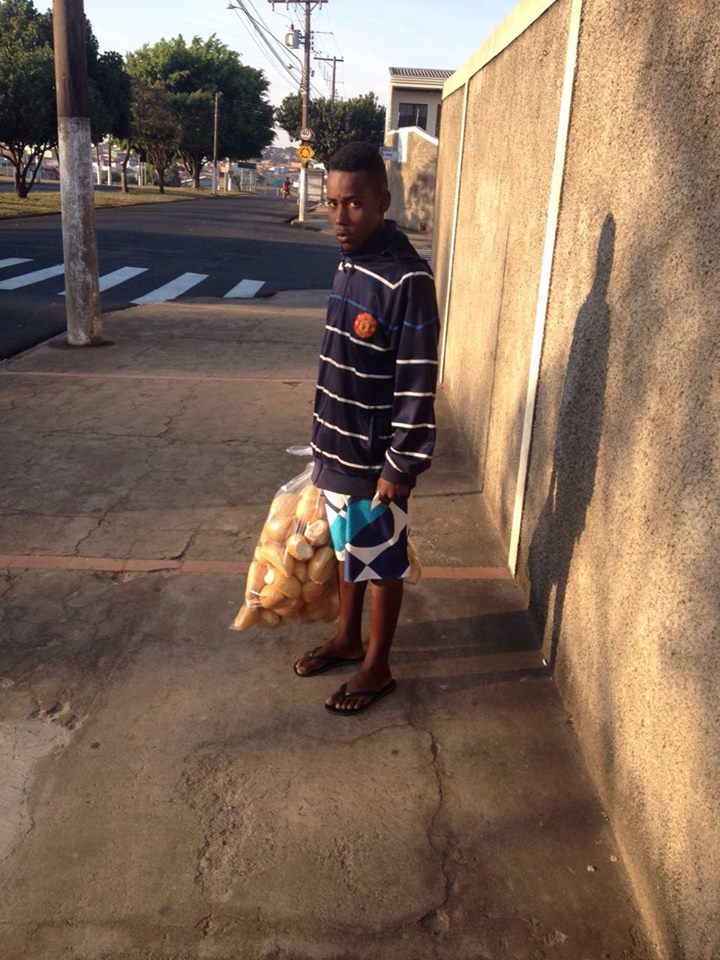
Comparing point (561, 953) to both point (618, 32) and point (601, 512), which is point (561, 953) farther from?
point (618, 32)

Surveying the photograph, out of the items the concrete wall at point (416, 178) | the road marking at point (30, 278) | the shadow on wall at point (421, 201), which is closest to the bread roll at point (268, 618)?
the road marking at point (30, 278)

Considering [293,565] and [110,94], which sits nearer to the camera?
[293,565]

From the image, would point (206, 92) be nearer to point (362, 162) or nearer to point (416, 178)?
point (416, 178)

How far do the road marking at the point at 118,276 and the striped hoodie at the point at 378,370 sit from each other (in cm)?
1258

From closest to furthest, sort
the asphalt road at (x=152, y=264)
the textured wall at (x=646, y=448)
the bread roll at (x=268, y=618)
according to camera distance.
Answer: the textured wall at (x=646, y=448), the bread roll at (x=268, y=618), the asphalt road at (x=152, y=264)

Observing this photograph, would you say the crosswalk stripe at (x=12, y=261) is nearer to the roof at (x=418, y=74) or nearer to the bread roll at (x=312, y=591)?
the bread roll at (x=312, y=591)

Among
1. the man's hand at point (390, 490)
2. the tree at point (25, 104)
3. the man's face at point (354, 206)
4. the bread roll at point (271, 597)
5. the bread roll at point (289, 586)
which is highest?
the tree at point (25, 104)

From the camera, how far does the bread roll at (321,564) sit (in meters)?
3.32

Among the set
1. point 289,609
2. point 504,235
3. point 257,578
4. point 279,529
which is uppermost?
point 504,235

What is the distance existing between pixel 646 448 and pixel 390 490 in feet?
2.72

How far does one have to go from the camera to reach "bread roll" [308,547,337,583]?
3324mm

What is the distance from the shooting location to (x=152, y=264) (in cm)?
1786

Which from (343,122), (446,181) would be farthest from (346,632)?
(343,122)

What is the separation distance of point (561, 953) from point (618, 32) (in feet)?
9.67
